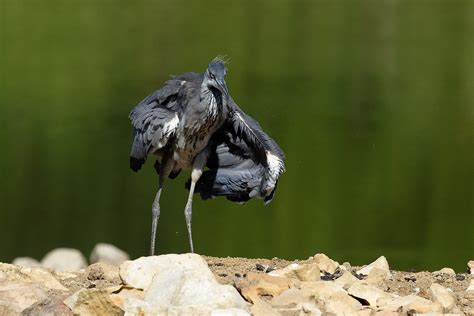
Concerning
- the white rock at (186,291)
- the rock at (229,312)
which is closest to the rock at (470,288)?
the white rock at (186,291)

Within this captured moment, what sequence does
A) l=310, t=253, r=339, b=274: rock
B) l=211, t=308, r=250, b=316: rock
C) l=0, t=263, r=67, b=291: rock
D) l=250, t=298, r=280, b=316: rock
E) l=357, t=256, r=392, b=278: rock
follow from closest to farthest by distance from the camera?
1. l=211, t=308, r=250, b=316: rock
2. l=250, t=298, r=280, b=316: rock
3. l=0, t=263, r=67, b=291: rock
4. l=357, t=256, r=392, b=278: rock
5. l=310, t=253, r=339, b=274: rock

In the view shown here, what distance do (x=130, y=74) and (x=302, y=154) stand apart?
12.3ft

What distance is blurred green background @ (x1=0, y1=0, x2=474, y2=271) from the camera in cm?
1345

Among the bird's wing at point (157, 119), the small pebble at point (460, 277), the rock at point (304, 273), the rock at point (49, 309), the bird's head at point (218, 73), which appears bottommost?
the small pebble at point (460, 277)

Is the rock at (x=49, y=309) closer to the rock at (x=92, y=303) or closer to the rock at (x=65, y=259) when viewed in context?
the rock at (x=92, y=303)

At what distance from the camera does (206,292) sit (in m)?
5.72

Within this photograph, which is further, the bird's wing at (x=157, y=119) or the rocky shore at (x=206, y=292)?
the bird's wing at (x=157, y=119)

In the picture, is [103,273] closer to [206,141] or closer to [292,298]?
[292,298]

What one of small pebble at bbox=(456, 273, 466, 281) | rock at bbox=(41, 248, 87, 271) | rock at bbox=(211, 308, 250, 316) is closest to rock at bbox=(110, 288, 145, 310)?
rock at bbox=(211, 308, 250, 316)

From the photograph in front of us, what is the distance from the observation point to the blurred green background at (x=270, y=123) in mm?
13445

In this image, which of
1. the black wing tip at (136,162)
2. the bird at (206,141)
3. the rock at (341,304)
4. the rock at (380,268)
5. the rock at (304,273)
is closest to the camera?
the rock at (341,304)

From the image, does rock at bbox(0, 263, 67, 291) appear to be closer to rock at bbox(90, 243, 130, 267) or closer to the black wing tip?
the black wing tip

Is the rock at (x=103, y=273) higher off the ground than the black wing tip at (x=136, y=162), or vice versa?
the black wing tip at (x=136, y=162)

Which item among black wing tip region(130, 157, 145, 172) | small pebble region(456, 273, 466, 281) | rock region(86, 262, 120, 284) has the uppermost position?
black wing tip region(130, 157, 145, 172)
